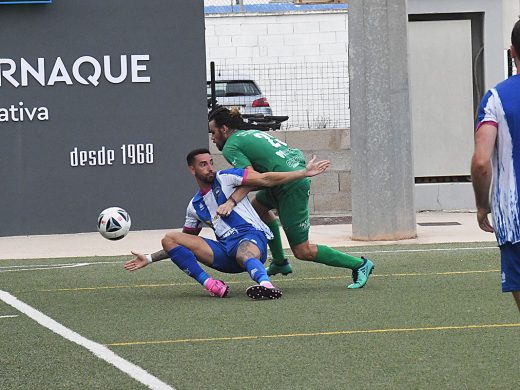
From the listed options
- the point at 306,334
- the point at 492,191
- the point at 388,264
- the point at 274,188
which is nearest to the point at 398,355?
the point at 306,334

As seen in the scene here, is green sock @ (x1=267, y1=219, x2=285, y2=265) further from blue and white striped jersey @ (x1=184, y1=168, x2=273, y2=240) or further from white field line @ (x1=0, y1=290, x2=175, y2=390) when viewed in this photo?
white field line @ (x1=0, y1=290, x2=175, y2=390)

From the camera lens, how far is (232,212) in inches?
408

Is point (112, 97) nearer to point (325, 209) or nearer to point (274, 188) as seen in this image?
point (325, 209)

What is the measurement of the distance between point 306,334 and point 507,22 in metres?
23.5

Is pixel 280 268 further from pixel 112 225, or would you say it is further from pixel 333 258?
pixel 112 225

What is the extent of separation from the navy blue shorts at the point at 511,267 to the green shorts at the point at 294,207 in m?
4.83

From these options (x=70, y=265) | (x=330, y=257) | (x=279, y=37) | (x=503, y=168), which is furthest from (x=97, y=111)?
(x=279, y=37)

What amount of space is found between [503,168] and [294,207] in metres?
4.87

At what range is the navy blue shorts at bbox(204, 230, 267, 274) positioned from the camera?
10312 mm

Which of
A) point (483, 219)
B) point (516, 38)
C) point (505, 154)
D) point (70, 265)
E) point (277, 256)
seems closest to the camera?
point (516, 38)

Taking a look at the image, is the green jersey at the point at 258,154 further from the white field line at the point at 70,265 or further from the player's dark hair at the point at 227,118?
the white field line at the point at 70,265

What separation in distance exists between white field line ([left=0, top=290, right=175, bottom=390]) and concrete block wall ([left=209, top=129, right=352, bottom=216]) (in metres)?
9.34

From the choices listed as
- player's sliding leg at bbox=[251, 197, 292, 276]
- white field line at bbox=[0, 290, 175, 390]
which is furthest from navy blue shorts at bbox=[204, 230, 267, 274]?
white field line at bbox=[0, 290, 175, 390]

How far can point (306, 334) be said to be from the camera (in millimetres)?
A: 8438
